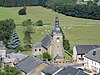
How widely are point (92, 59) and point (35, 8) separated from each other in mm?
78313

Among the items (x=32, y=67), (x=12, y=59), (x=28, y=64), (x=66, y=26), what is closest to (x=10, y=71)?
(x=32, y=67)

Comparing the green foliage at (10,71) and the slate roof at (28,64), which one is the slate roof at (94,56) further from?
Answer: the green foliage at (10,71)

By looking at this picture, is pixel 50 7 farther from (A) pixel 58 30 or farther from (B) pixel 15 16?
(A) pixel 58 30

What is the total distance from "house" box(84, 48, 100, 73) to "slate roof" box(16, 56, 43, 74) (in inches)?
401

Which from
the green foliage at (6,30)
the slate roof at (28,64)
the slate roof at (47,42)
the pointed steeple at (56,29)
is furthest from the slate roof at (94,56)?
the green foliage at (6,30)

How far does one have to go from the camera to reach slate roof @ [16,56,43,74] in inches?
2133

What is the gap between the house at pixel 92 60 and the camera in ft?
196

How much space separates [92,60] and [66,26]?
46133mm

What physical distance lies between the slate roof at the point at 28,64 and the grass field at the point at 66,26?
2500cm

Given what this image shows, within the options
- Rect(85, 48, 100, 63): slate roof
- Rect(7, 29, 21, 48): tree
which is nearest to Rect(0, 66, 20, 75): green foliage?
Rect(85, 48, 100, 63): slate roof

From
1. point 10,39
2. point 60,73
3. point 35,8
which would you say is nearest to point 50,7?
point 35,8

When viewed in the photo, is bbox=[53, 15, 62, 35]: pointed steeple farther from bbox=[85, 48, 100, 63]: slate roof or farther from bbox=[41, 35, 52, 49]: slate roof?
bbox=[85, 48, 100, 63]: slate roof

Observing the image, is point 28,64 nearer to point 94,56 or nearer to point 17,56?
point 17,56

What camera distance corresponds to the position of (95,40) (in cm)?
8725
